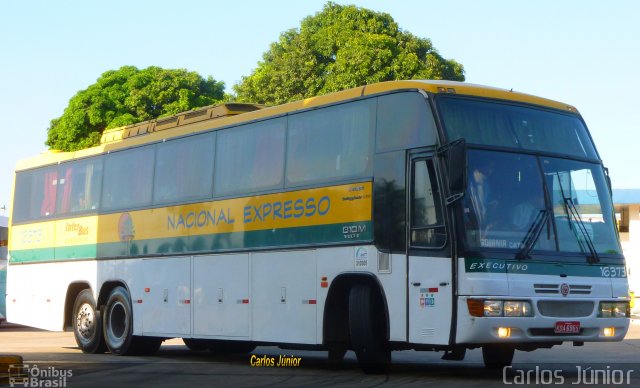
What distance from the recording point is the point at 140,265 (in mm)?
20234

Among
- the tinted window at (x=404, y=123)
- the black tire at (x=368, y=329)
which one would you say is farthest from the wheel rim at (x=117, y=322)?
the tinted window at (x=404, y=123)

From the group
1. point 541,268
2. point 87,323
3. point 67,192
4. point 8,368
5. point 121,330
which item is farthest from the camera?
point 67,192

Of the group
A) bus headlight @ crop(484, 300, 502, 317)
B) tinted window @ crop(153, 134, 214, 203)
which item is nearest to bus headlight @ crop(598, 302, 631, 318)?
bus headlight @ crop(484, 300, 502, 317)

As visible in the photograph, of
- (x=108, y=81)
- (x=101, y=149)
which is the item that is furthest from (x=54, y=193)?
(x=108, y=81)

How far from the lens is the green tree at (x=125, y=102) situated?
58188 mm

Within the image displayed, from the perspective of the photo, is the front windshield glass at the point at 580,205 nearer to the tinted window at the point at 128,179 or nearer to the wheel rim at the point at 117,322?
the tinted window at the point at 128,179

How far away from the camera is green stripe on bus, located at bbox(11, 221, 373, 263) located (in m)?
15.3

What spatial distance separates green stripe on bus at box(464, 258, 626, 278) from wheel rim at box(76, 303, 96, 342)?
10192 millimetres

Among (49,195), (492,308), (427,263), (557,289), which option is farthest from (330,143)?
(49,195)

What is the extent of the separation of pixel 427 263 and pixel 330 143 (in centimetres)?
270

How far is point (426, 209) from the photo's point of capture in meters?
14.1

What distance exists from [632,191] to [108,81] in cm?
2949

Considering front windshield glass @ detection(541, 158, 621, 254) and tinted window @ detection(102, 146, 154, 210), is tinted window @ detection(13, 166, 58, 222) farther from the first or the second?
front windshield glass @ detection(541, 158, 621, 254)

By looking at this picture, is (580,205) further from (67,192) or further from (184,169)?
(67,192)
